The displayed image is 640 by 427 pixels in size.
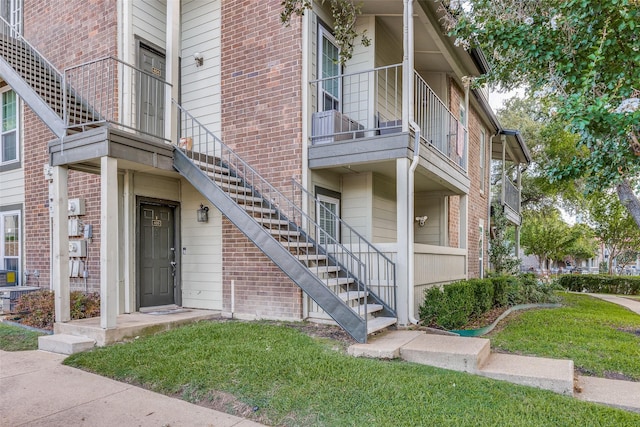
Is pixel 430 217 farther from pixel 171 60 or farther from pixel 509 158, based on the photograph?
pixel 509 158

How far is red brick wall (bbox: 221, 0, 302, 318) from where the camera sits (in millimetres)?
7172

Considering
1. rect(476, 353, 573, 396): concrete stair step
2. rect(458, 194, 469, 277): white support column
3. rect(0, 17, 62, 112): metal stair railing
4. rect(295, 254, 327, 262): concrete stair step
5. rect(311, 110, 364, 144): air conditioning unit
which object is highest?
rect(0, 17, 62, 112): metal stair railing

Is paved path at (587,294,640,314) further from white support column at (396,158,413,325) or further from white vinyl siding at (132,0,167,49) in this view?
white vinyl siding at (132,0,167,49)

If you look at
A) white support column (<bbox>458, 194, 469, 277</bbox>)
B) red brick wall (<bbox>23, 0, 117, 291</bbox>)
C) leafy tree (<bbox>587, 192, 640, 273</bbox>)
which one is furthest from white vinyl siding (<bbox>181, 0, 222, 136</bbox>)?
leafy tree (<bbox>587, 192, 640, 273</bbox>)

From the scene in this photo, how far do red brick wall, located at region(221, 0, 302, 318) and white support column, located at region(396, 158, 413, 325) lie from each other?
5.38 feet

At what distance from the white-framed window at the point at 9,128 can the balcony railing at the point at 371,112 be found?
23.7 feet

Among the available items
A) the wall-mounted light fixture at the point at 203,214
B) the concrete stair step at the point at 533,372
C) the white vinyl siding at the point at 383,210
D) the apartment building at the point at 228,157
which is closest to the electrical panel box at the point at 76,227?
the apartment building at the point at 228,157

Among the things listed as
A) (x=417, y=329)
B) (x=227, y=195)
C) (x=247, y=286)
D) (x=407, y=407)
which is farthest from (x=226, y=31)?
(x=407, y=407)

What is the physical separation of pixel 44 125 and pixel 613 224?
21670 millimetres

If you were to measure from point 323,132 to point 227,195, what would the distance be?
6.72ft

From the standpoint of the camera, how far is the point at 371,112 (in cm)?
796

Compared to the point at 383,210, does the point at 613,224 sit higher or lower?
lower

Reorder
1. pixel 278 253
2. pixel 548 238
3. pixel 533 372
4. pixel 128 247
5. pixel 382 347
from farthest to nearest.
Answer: pixel 548 238
pixel 128 247
pixel 278 253
pixel 382 347
pixel 533 372

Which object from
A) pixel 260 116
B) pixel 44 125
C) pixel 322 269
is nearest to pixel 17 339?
pixel 322 269
